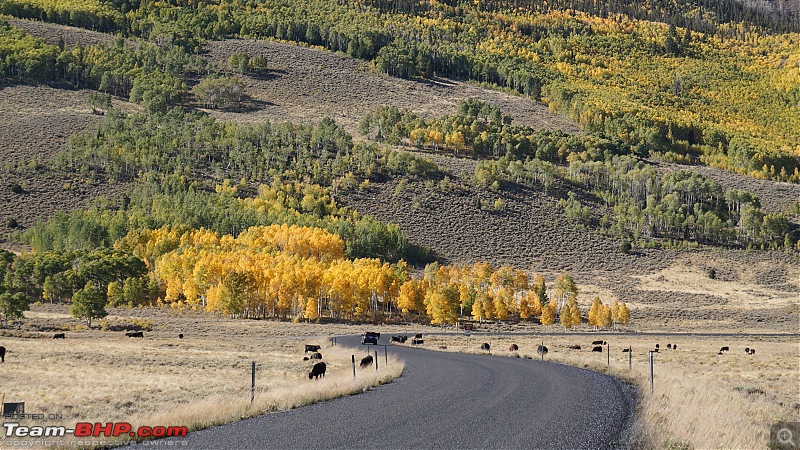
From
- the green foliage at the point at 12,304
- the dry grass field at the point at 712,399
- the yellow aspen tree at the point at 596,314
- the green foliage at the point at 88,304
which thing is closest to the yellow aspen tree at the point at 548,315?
the yellow aspen tree at the point at 596,314

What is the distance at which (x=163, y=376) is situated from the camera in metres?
33.5

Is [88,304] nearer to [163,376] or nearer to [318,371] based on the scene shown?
[163,376]

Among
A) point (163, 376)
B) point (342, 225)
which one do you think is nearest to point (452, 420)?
point (163, 376)

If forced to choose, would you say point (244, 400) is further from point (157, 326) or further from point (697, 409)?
point (157, 326)

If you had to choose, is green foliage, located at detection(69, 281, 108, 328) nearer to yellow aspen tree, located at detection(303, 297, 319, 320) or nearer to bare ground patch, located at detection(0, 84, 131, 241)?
yellow aspen tree, located at detection(303, 297, 319, 320)

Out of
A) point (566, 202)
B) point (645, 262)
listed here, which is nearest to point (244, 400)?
point (645, 262)

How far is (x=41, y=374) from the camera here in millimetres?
33562

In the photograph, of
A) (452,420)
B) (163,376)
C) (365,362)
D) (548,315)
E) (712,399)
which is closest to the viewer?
(452,420)

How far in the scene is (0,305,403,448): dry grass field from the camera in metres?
21.3

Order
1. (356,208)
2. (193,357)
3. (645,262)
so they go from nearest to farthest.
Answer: (193,357), (645,262), (356,208)

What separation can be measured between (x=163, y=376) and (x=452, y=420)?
63.3 ft

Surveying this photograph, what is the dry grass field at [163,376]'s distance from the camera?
69.8 ft

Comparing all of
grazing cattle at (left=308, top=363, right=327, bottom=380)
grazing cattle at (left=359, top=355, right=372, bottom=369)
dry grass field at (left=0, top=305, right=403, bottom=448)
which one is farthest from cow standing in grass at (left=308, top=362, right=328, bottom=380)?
grazing cattle at (left=359, top=355, right=372, bottom=369)

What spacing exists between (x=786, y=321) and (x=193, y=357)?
90.9 metres
